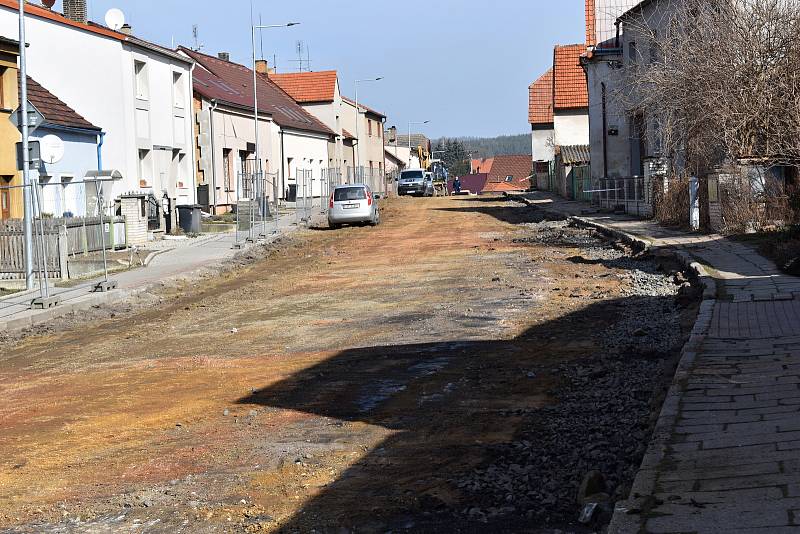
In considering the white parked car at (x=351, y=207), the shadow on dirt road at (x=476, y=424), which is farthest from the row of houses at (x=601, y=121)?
the shadow on dirt road at (x=476, y=424)

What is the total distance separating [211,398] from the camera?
9.02 meters

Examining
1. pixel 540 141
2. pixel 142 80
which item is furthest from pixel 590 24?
pixel 540 141

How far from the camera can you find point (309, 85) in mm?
73875

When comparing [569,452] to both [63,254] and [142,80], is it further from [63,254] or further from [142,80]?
[142,80]

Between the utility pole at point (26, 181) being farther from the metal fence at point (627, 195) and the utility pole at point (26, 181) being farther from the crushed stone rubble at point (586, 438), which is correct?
the metal fence at point (627, 195)

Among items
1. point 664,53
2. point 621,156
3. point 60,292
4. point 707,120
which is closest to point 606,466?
point 60,292

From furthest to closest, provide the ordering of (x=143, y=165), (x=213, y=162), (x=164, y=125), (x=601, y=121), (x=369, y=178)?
(x=369, y=178)
(x=601, y=121)
(x=213, y=162)
(x=164, y=125)
(x=143, y=165)

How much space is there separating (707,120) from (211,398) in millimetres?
20044

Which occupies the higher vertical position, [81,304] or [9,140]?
[9,140]

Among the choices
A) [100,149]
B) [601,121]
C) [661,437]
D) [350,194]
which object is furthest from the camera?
[601,121]

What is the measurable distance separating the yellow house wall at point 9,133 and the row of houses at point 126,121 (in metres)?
0.03

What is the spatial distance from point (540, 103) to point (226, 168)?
126 feet

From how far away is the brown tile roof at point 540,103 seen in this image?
78.6 meters

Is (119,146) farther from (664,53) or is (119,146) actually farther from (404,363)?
(404,363)
